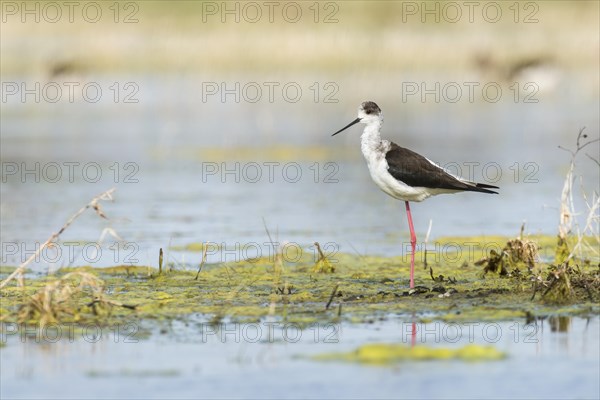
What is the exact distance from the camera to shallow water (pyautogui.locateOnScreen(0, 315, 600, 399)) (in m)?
7.33

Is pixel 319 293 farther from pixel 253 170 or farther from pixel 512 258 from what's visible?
pixel 253 170

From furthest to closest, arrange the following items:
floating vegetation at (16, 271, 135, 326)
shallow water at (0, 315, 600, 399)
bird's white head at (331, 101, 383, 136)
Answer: bird's white head at (331, 101, 383, 136), floating vegetation at (16, 271, 135, 326), shallow water at (0, 315, 600, 399)

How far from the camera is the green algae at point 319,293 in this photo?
945cm

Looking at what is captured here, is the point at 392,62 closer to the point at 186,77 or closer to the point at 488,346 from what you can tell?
the point at 186,77

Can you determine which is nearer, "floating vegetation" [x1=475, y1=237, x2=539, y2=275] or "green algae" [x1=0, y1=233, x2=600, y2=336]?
"green algae" [x1=0, y1=233, x2=600, y2=336]

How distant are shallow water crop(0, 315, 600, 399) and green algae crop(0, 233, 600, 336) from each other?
323 mm

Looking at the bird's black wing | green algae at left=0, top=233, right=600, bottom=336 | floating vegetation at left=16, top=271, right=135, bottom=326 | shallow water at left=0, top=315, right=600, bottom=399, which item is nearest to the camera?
shallow water at left=0, top=315, right=600, bottom=399

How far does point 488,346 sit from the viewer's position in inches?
325

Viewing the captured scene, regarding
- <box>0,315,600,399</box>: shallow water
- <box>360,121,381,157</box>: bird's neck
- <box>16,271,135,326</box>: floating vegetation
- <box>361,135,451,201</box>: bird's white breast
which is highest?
<box>360,121,381,157</box>: bird's neck

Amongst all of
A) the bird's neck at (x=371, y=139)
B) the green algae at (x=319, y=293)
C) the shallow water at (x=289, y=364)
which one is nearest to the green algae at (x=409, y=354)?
the shallow water at (x=289, y=364)

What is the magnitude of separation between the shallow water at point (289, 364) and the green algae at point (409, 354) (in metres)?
0.10

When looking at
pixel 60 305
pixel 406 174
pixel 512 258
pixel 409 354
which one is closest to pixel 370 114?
pixel 406 174

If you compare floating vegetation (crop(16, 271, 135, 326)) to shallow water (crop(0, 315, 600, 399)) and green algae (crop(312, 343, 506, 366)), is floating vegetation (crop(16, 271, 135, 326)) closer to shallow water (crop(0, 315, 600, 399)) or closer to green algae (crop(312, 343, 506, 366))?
shallow water (crop(0, 315, 600, 399))

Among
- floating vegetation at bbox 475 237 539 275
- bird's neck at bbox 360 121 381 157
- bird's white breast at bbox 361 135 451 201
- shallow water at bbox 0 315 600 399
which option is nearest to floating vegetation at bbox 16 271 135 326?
shallow water at bbox 0 315 600 399
